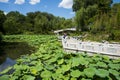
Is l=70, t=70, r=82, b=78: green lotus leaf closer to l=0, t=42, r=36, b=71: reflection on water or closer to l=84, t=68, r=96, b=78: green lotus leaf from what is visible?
l=84, t=68, r=96, b=78: green lotus leaf

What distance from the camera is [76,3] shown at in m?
48.1

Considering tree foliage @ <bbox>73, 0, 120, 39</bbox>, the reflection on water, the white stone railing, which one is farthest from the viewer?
tree foliage @ <bbox>73, 0, 120, 39</bbox>

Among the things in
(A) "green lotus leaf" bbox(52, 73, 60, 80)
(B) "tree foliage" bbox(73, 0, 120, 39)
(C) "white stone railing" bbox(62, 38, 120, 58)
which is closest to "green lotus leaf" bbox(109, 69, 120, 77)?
(A) "green lotus leaf" bbox(52, 73, 60, 80)

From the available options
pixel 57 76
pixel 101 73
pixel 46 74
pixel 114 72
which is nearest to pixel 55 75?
pixel 57 76

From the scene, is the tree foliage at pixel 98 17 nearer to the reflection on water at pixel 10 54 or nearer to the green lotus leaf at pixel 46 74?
the reflection on water at pixel 10 54

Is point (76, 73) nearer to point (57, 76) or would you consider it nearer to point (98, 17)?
point (57, 76)

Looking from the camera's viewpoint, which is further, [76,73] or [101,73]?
[76,73]

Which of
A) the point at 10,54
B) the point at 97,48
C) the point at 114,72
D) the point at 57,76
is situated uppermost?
the point at 97,48

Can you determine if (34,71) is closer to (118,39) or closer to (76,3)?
(118,39)

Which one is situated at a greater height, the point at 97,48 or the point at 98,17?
the point at 98,17

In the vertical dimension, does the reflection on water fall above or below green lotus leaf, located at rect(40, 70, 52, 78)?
below

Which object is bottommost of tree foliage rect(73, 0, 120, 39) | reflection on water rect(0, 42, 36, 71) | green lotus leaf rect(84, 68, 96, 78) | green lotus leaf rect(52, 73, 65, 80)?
reflection on water rect(0, 42, 36, 71)

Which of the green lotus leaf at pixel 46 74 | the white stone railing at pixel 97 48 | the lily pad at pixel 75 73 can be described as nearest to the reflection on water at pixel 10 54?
the white stone railing at pixel 97 48

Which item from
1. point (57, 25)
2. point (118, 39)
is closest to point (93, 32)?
point (118, 39)
